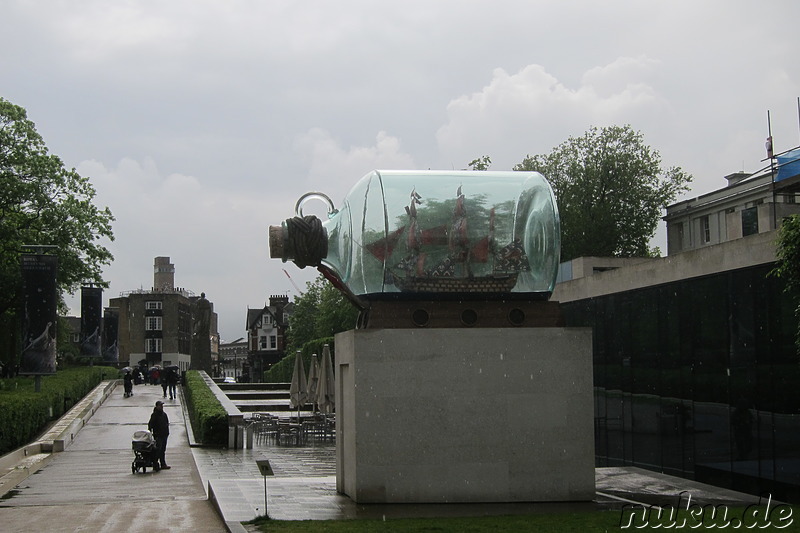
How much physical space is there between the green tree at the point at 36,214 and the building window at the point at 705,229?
3503 cm

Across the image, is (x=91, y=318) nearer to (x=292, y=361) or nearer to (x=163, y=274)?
(x=292, y=361)

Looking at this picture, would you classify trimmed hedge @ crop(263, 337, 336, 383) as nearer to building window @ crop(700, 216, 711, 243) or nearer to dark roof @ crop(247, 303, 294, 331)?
building window @ crop(700, 216, 711, 243)

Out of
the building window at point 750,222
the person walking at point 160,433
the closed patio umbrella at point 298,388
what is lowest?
the person walking at point 160,433

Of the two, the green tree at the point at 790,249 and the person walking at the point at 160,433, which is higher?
the green tree at the point at 790,249

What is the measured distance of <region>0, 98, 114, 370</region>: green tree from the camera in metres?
48.2

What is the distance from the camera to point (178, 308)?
436 feet

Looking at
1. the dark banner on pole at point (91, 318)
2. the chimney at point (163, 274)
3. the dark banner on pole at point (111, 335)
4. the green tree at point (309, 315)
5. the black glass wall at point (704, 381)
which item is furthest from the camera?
the chimney at point (163, 274)

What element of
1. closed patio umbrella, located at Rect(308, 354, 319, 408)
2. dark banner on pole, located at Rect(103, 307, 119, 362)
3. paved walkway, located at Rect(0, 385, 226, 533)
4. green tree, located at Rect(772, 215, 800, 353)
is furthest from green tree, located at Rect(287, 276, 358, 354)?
green tree, located at Rect(772, 215, 800, 353)

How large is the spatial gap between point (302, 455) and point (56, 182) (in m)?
30.4

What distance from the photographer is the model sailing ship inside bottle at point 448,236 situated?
13.7 metres

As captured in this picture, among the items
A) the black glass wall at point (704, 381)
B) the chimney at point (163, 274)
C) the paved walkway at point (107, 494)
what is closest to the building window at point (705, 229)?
the black glass wall at point (704, 381)

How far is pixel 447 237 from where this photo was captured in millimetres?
13648

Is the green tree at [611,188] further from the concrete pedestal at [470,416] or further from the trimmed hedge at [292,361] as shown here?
the concrete pedestal at [470,416]

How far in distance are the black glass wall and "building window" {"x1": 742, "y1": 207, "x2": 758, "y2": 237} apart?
19.8m
